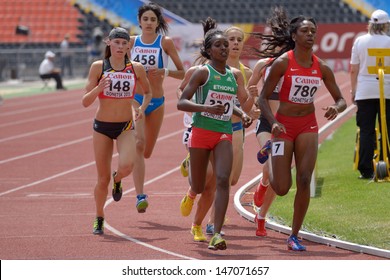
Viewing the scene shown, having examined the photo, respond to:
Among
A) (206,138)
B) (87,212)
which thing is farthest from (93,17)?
(206,138)

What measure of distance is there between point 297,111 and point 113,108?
6.75 ft

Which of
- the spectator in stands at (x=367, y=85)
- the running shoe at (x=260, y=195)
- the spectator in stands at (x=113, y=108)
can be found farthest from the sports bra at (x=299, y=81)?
the spectator in stands at (x=367, y=85)

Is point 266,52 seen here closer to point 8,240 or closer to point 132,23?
point 8,240

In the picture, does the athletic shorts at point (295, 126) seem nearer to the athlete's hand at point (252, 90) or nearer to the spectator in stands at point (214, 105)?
the spectator in stands at point (214, 105)

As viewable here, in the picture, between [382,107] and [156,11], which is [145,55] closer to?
[156,11]

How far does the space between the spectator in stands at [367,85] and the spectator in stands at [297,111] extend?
3.89 meters

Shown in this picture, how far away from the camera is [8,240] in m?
10.3

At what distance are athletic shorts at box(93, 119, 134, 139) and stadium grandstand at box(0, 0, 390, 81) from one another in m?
32.0

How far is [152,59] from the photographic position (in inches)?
478

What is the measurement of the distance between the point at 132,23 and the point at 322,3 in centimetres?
808

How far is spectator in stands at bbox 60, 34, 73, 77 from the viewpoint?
4447 centimetres

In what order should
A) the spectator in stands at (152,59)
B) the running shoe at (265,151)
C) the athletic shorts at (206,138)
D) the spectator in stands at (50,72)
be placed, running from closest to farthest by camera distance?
the athletic shorts at (206,138) < the running shoe at (265,151) < the spectator in stands at (152,59) < the spectator in stands at (50,72)

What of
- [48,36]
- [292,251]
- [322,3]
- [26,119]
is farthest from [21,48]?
[292,251]

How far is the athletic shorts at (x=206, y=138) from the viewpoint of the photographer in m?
9.46
